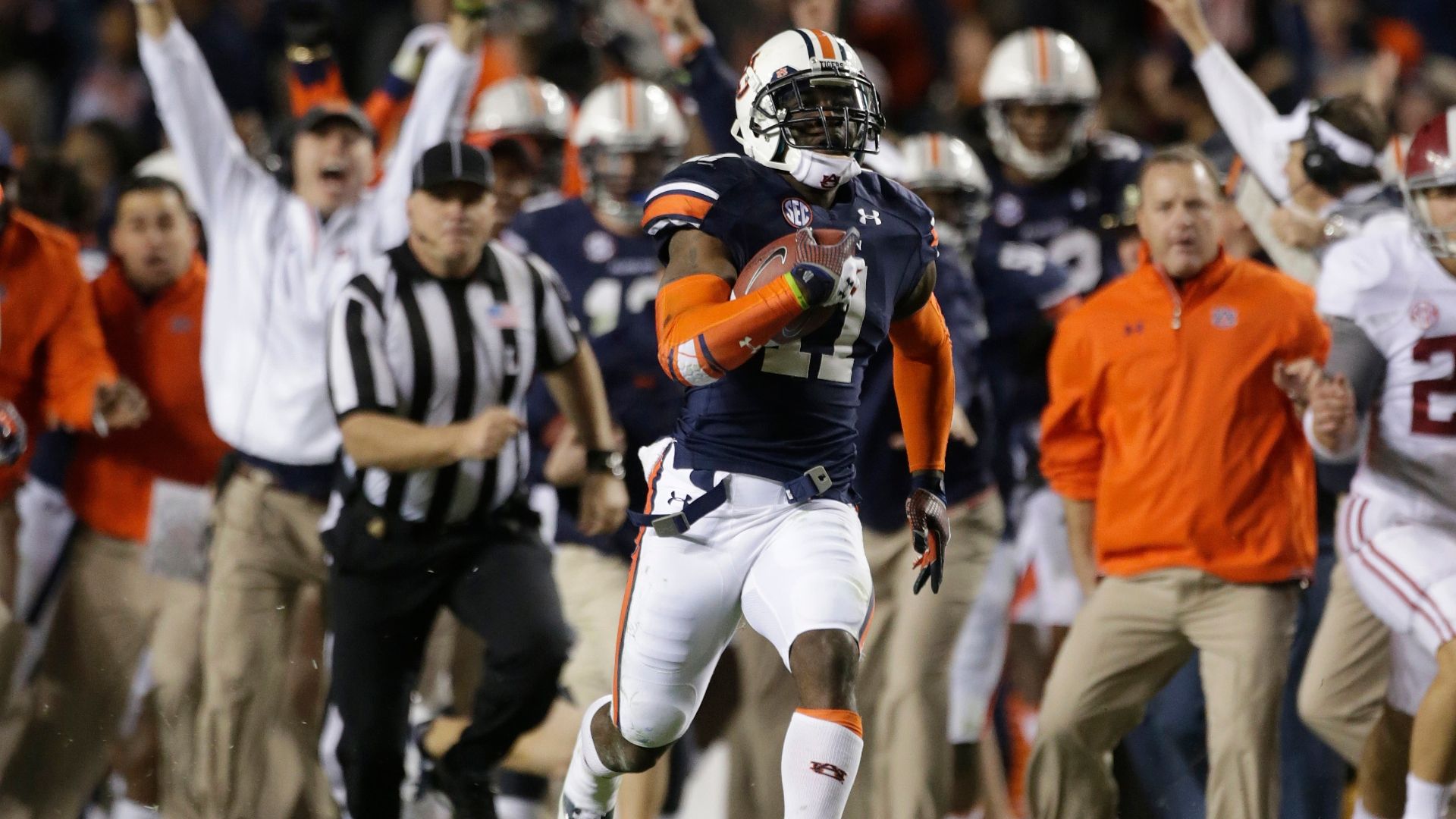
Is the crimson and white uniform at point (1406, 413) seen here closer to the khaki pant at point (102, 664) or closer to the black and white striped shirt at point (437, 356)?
the black and white striped shirt at point (437, 356)

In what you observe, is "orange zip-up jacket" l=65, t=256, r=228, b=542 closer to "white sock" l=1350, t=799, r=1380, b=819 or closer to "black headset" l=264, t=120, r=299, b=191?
"black headset" l=264, t=120, r=299, b=191

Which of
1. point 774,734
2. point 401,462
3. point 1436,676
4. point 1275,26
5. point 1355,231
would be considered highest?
point 1275,26

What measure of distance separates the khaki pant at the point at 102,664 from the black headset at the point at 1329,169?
3597 millimetres

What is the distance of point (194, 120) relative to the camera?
618 cm

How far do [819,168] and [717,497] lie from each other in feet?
2.35

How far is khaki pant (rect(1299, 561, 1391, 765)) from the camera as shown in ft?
17.3

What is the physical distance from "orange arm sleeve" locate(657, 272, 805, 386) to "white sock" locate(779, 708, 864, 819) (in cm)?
71

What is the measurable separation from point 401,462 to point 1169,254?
81.7 inches

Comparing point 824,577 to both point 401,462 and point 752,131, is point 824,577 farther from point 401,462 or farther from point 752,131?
point 401,462

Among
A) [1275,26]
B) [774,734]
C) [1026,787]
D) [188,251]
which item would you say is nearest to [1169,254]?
[1026,787]

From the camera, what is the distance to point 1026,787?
523cm

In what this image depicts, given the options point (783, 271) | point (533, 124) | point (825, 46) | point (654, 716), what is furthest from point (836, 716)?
point (533, 124)

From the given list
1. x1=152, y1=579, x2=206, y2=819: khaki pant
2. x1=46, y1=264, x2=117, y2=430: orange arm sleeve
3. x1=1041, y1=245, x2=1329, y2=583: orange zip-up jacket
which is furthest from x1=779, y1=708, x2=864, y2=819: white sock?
x1=46, y1=264, x2=117, y2=430: orange arm sleeve

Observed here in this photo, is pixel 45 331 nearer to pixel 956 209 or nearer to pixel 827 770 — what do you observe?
pixel 956 209
